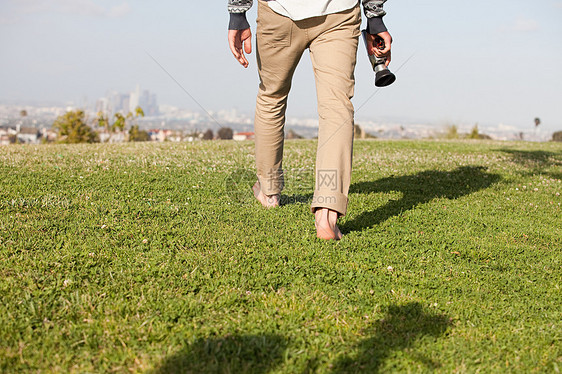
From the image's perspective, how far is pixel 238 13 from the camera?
13.3 feet

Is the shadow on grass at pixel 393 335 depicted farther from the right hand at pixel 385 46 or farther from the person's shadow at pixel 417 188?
the right hand at pixel 385 46

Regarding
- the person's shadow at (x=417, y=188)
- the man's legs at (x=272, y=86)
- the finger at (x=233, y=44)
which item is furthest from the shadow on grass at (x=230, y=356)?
the finger at (x=233, y=44)

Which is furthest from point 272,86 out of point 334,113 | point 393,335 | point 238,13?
point 393,335

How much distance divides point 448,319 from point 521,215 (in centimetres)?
333

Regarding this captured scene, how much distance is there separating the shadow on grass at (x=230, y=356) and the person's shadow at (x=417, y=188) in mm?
2054

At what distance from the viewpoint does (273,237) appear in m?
3.85

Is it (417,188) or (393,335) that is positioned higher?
(417,188)

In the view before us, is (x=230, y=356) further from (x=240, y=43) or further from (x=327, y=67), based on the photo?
(x=240, y=43)

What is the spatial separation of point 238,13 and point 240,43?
10.2 inches

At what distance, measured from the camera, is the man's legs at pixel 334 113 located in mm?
3643

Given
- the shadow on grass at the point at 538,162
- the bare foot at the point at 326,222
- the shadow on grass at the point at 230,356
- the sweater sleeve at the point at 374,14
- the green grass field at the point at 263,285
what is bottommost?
the shadow on grass at the point at 230,356

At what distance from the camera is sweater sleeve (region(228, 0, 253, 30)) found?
402cm

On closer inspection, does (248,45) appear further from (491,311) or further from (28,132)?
(28,132)

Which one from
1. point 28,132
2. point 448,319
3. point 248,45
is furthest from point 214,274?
point 28,132
